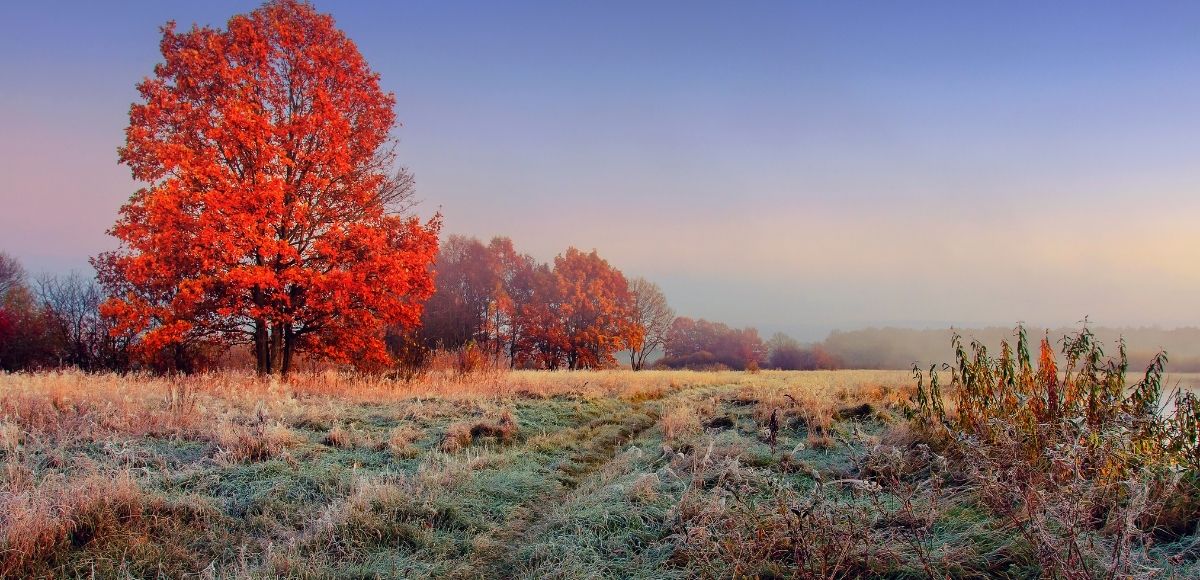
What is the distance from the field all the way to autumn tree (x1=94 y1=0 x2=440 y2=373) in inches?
230

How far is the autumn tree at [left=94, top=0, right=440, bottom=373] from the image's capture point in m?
16.1

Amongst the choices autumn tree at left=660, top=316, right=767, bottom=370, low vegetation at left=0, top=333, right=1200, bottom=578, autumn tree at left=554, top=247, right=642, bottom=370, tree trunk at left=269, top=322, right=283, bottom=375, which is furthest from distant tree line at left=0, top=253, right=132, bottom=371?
autumn tree at left=660, top=316, right=767, bottom=370

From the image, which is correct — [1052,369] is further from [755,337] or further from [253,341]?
[755,337]

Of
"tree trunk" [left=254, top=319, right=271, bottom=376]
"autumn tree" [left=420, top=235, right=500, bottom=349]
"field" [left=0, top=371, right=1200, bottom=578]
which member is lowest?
"field" [left=0, top=371, right=1200, bottom=578]

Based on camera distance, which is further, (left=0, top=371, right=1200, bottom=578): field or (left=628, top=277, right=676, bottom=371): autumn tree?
(left=628, top=277, right=676, bottom=371): autumn tree

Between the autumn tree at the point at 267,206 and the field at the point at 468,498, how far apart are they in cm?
584

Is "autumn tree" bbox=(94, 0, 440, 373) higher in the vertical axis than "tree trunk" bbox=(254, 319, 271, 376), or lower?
higher

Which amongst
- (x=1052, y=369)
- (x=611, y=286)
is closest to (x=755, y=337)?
(x=611, y=286)

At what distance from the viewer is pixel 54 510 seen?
17.4ft

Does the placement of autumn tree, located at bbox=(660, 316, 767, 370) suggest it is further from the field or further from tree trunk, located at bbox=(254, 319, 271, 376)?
the field

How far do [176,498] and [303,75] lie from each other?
622 inches

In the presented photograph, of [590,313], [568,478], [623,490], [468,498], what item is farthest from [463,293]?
[623,490]

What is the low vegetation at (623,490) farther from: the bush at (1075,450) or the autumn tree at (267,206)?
the autumn tree at (267,206)

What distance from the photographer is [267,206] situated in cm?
1664
